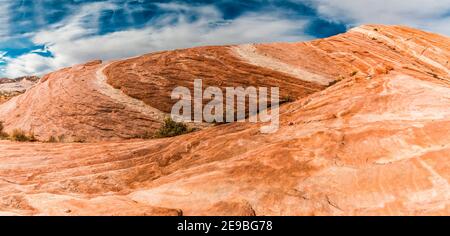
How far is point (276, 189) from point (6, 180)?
12247mm

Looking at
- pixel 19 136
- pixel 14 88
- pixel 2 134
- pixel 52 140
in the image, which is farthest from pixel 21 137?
pixel 14 88

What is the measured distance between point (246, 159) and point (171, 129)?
1296cm

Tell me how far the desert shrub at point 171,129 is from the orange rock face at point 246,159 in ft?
3.49

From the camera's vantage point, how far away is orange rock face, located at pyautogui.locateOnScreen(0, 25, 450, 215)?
13.6 m

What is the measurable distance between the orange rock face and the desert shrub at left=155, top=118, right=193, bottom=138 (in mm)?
1064

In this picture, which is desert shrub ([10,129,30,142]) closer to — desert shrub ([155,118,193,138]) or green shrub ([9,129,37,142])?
green shrub ([9,129,37,142])

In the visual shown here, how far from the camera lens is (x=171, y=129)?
2878 cm

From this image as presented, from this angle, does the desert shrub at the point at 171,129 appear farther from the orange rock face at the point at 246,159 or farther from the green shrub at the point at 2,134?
the green shrub at the point at 2,134

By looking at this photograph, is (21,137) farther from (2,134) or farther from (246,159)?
(246,159)

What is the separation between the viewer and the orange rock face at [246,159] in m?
13.6

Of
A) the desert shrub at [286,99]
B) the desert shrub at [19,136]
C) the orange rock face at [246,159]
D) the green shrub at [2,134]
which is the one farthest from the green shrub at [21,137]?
the desert shrub at [286,99]

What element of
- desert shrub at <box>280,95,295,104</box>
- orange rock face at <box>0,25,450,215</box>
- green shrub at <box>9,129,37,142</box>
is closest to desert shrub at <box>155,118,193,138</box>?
orange rock face at <box>0,25,450,215</box>

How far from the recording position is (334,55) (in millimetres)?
40469

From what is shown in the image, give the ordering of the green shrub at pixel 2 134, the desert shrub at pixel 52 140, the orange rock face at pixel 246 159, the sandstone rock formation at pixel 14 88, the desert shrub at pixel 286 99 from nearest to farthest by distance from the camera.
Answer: the orange rock face at pixel 246 159 < the desert shrub at pixel 52 140 < the green shrub at pixel 2 134 < the desert shrub at pixel 286 99 < the sandstone rock formation at pixel 14 88
